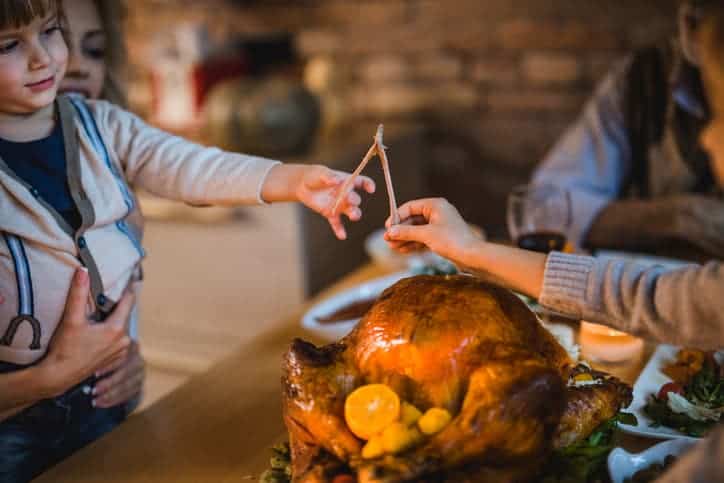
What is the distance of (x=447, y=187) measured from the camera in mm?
2674

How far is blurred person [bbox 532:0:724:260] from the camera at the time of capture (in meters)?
1.62

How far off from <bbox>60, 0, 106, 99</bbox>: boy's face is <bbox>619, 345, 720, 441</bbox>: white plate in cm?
98

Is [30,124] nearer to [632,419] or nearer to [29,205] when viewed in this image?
[29,205]

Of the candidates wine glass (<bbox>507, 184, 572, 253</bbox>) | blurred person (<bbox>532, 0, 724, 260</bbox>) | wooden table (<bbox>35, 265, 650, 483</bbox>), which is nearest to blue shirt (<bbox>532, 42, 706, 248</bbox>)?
blurred person (<bbox>532, 0, 724, 260</bbox>)

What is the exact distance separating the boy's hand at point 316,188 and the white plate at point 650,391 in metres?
0.45

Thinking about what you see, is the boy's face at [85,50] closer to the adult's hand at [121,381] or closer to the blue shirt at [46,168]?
the blue shirt at [46,168]

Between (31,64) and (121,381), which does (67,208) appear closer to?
(31,64)

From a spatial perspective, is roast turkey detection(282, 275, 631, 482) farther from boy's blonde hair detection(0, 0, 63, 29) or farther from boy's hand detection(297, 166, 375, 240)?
boy's blonde hair detection(0, 0, 63, 29)

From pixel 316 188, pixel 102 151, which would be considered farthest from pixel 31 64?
pixel 316 188

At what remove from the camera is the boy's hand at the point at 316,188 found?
100cm

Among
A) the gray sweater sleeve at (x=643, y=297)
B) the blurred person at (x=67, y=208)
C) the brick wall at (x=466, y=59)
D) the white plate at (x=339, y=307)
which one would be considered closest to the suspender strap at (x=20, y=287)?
the blurred person at (x=67, y=208)

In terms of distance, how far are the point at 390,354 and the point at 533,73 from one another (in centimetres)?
180

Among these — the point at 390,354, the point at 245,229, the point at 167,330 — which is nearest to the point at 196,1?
the point at 245,229

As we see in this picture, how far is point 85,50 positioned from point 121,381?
54 centimetres
